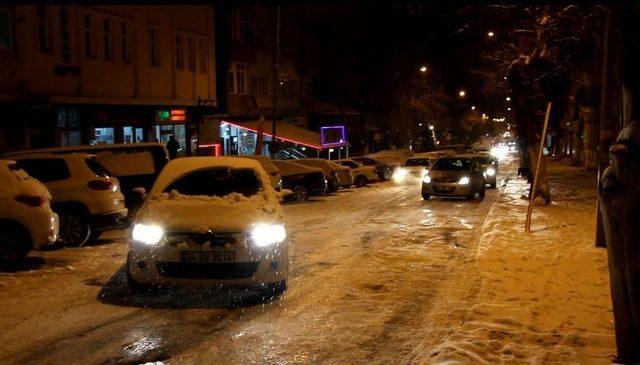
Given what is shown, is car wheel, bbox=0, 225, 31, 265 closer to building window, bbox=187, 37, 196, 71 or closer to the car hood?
the car hood

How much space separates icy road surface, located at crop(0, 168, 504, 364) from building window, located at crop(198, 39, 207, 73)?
20464 mm

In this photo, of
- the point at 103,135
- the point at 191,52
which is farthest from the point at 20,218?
the point at 191,52

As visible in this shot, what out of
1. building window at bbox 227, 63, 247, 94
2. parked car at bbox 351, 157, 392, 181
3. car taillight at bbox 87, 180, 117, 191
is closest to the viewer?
car taillight at bbox 87, 180, 117, 191

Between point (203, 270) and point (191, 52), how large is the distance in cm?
2547

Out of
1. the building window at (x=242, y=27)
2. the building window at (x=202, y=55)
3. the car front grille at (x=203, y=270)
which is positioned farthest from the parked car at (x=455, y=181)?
the building window at (x=242, y=27)

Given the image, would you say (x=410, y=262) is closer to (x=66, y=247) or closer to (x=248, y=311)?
(x=248, y=311)

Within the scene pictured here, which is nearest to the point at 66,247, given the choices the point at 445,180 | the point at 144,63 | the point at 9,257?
the point at 9,257

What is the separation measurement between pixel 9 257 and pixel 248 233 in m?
4.71

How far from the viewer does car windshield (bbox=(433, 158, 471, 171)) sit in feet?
81.0

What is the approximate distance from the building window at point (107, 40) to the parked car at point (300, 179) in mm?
7472

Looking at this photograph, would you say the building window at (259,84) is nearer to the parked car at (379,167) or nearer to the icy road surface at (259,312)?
the parked car at (379,167)

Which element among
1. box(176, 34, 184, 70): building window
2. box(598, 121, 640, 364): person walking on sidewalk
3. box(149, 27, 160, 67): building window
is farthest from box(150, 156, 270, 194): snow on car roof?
box(176, 34, 184, 70): building window

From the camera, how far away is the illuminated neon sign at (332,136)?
138 ft

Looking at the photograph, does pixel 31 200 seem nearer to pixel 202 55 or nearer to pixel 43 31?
pixel 43 31
